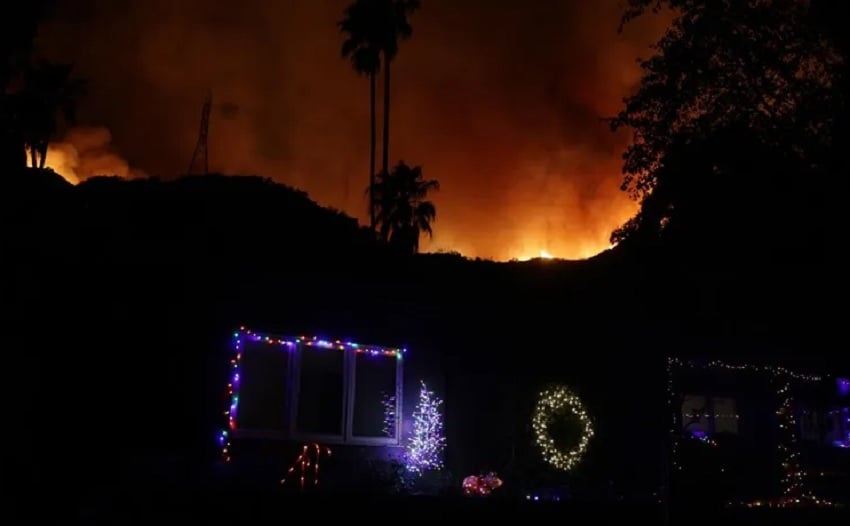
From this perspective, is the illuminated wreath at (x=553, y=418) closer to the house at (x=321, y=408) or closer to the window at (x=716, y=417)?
the house at (x=321, y=408)

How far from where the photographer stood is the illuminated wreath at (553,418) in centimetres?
1653

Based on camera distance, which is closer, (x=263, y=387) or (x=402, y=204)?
(x=263, y=387)

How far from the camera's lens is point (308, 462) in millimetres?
13922

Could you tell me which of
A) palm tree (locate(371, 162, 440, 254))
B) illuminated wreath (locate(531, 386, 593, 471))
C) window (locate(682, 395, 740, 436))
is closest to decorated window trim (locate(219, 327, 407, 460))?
illuminated wreath (locate(531, 386, 593, 471))

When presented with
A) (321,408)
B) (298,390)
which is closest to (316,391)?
(321,408)

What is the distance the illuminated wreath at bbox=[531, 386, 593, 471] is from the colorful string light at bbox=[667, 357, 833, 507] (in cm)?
175

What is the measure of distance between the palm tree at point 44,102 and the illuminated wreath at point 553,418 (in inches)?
1128

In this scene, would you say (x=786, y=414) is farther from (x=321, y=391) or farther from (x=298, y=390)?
(x=298, y=390)

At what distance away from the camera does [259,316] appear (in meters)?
13.9

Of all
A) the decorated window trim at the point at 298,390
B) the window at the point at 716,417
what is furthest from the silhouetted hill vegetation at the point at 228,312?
the window at the point at 716,417

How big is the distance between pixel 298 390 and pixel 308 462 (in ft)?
3.84

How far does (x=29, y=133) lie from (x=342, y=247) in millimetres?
26316

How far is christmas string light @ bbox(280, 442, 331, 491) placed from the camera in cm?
1375

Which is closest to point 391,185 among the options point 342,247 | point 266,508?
point 342,247
